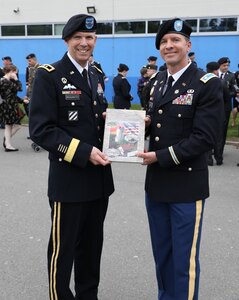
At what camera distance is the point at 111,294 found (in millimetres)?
3053

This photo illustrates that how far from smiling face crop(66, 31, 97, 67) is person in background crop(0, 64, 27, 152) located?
6.17m

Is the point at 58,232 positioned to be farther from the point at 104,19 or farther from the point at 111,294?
the point at 104,19

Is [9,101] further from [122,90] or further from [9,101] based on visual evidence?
[122,90]

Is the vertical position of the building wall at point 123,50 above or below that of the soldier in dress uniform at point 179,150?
above

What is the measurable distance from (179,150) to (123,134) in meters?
0.35

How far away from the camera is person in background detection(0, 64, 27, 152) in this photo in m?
8.17

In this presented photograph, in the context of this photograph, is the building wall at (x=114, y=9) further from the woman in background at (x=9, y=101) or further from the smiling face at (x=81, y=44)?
the smiling face at (x=81, y=44)

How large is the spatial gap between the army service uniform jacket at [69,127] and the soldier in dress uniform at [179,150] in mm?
339

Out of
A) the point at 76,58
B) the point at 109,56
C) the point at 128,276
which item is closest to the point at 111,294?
the point at 128,276

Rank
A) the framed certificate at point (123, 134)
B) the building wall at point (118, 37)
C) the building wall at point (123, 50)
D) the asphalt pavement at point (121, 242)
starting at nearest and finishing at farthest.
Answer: the framed certificate at point (123, 134) < the asphalt pavement at point (121, 242) < the building wall at point (118, 37) < the building wall at point (123, 50)

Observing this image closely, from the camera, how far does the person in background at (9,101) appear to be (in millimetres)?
8172

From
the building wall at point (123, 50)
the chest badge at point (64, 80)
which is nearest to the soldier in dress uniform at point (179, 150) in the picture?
the chest badge at point (64, 80)

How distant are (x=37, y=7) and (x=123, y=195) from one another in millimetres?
14064

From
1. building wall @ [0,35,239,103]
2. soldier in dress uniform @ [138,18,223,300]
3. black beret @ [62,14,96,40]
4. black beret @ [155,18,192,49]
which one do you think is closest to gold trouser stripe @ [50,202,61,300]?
soldier in dress uniform @ [138,18,223,300]
